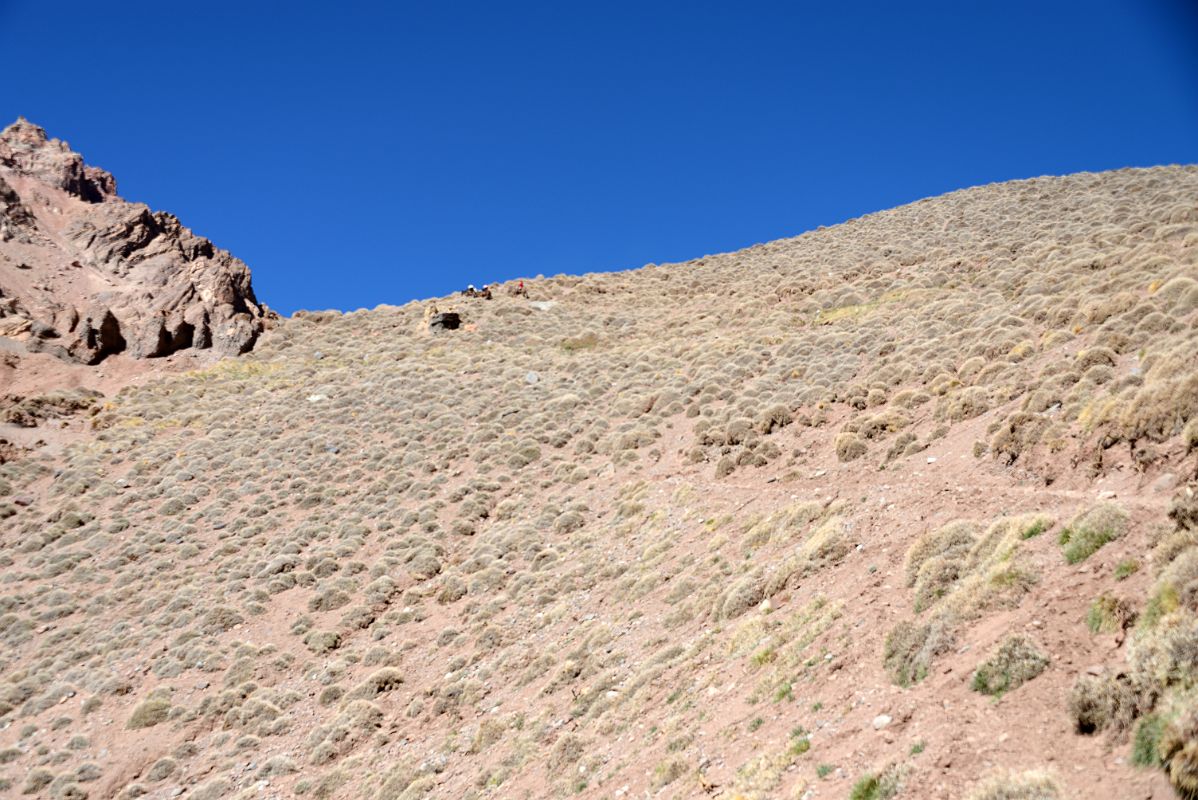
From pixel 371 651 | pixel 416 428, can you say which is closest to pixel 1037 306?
pixel 371 651

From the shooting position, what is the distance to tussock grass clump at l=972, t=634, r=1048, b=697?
7020 millimetres

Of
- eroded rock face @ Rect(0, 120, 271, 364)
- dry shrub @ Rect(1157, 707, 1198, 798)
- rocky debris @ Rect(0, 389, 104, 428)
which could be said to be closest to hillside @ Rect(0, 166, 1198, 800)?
dry shrub @ Rect(1157, 707, 1198, 798)

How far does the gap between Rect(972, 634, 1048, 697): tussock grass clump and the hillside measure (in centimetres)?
4

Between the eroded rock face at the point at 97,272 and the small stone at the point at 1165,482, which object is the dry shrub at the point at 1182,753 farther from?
the eroded rock face at the point at 97,272

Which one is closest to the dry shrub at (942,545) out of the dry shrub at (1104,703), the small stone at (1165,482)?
the small stone at (1165,482)

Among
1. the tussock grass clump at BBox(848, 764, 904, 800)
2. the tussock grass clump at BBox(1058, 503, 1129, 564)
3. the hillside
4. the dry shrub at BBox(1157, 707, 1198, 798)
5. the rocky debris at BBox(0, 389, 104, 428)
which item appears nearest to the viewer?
the dry shrub at BBox(1157, 707, 1198, 798)

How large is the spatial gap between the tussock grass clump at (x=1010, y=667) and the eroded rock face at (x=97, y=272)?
50765mm

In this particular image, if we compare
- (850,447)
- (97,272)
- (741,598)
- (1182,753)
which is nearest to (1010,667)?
(1182,753)

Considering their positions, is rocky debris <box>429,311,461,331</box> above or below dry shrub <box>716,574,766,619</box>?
above

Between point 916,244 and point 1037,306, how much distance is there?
102ft

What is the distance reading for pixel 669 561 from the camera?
18188 millimetres

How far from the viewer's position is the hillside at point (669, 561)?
7.55m

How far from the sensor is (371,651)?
19547 millimetres

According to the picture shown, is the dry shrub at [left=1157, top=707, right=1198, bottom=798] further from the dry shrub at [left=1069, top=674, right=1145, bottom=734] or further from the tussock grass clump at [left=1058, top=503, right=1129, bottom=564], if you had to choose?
the tussock grass clump at [left=1058, top=503, right=1129, bottom=564]
